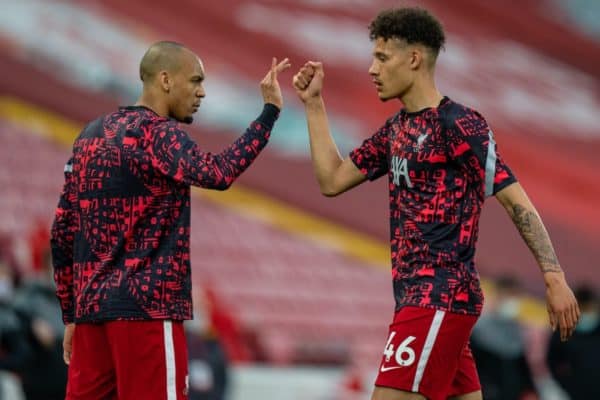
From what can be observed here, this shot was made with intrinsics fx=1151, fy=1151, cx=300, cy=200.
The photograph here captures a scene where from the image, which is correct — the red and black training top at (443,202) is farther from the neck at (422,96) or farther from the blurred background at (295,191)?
the blurred background at (295,191)

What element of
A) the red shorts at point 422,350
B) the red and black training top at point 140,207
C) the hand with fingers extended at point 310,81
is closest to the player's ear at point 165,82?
the red and black training top at point 140,207

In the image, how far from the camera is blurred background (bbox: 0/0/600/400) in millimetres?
8938

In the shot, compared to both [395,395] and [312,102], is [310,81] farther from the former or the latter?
[395,395]

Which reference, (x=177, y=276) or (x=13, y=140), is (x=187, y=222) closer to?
(x=177, y=276)

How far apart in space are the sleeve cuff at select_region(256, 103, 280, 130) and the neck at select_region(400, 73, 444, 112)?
1.61ft

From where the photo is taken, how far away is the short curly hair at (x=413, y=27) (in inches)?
170

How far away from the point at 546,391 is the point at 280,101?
7.71 metres

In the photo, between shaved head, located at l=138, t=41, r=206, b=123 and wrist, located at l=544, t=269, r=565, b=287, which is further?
shaved head, located at l=138, t=41, r=206, b=123

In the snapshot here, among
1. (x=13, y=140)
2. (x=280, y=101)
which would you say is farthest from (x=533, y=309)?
(x=280, y=101)

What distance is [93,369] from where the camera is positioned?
4.26 m

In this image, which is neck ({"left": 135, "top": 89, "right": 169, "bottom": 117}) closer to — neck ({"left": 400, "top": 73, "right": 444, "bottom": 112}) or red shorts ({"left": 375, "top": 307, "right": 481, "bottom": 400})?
neck ({"left": 400, "top": 73, "right": 444, "bottom": 112})

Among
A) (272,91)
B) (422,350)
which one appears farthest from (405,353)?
(272,91)

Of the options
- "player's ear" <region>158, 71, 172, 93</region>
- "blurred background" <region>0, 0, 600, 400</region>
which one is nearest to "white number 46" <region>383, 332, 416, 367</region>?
"player's ear" <region>158, 71, 172, 93</region>

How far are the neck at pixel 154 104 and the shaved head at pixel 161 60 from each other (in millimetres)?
59
